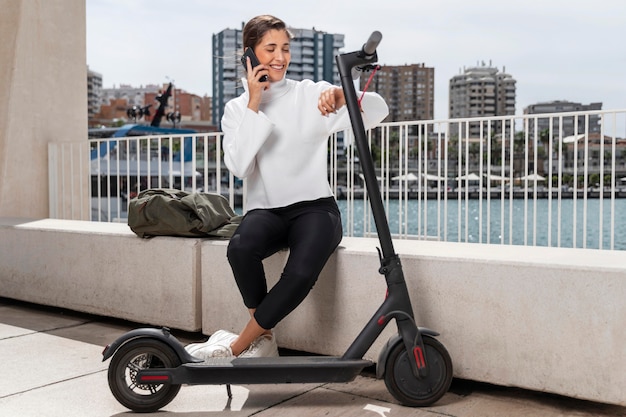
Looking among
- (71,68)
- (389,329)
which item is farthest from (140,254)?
(71,68)

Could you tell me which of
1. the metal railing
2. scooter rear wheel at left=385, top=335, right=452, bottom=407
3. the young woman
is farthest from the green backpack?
scooter rear wheel at left=385, top=335, right=452, bottom=407

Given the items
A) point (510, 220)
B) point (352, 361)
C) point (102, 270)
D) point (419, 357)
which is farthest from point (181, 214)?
point (510, 220)

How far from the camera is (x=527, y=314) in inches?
76.7

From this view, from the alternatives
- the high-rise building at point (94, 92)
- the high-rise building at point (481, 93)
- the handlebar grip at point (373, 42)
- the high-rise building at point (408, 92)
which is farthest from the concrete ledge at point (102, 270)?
the high-rise building at point (94, 92)

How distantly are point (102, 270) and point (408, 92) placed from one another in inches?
3401

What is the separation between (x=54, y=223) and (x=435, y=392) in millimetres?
2599

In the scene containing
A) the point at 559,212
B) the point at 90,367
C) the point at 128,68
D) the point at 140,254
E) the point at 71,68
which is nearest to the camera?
the point at 90,367

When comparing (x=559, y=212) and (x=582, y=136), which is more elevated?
(x=582, y=136)

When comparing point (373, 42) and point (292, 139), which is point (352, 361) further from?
point (373, 42)

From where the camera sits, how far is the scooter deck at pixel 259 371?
6.11ft

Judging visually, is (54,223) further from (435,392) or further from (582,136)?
(582,136)

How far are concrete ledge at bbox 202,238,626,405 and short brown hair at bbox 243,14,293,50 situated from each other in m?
0.80

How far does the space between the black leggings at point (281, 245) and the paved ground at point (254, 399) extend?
27cm

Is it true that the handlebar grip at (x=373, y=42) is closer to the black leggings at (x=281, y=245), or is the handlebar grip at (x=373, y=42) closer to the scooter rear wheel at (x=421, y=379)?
the black leggings at (x=281, y=245)
